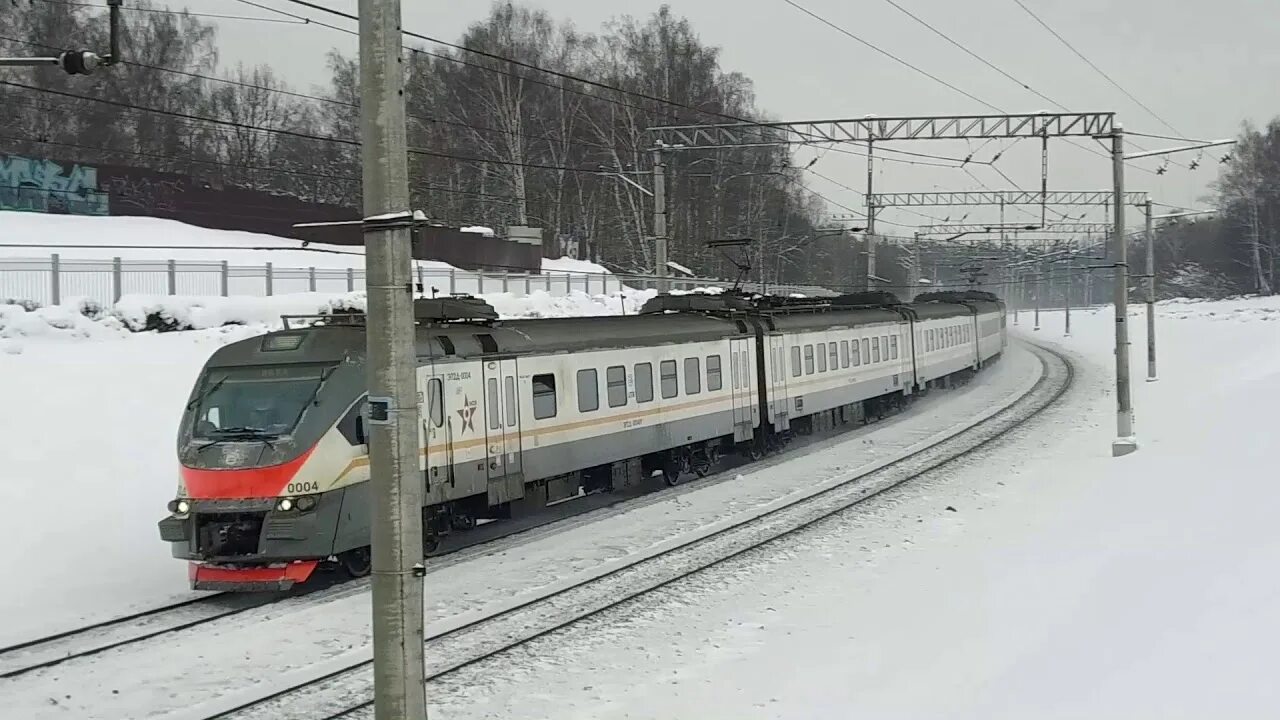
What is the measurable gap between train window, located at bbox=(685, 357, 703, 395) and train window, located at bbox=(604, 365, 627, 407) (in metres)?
2.10

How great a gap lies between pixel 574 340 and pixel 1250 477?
899cm

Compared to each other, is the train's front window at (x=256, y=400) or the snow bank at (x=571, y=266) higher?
the snow bank at (x=571, y=266)

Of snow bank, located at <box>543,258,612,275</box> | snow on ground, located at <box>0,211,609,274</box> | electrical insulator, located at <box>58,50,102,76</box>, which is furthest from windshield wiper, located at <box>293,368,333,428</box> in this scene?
snow bank, located at <box>543,258,612,275</box>

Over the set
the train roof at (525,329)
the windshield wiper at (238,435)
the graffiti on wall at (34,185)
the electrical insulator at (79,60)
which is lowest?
the windshield wiper at (238,435)

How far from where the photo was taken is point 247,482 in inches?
467

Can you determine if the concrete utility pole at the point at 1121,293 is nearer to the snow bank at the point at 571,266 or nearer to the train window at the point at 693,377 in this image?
the train window at the point at 693,377

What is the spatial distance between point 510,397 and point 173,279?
14.1m

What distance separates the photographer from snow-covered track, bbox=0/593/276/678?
33.7ft

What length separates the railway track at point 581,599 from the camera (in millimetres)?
8984

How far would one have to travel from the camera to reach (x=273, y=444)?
12.0 metres

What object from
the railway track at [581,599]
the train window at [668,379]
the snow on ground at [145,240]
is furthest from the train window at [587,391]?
the snow on ground at [145,240]

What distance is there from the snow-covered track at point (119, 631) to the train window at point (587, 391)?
18.3 feet

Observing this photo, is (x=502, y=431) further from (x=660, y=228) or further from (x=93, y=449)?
(x=660, y=228)

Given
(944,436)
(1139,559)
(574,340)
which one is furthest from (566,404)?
(944,436)
